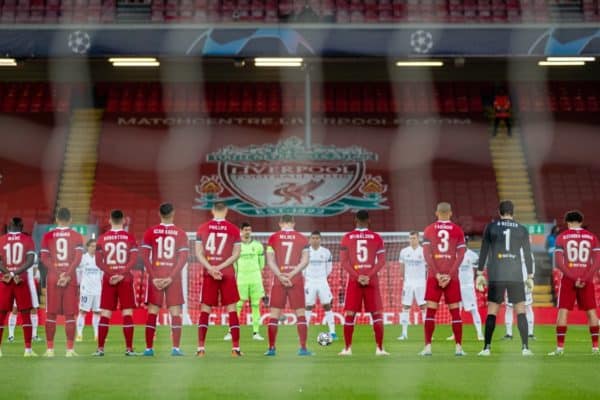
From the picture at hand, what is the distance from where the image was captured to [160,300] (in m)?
11.1

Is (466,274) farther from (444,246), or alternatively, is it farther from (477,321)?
(444,246)

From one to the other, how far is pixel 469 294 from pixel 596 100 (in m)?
11.2

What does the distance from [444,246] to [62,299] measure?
394cm

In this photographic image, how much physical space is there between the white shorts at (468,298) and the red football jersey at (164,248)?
5.75m

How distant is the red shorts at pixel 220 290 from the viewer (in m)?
11.2

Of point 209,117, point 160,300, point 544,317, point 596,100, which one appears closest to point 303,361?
point 160,300

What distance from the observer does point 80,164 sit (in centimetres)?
2428

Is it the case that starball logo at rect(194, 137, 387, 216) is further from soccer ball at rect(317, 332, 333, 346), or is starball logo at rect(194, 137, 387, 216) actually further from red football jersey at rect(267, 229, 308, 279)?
red football jersey at rect(267, 229, 308, 279)

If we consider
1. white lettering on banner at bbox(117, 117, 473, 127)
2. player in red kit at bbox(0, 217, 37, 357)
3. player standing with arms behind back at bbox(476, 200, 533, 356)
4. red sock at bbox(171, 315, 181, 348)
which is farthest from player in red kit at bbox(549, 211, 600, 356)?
white lettering on banner at bbox(117, 117, 473, 127)

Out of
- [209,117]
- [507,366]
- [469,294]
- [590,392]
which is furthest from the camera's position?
[209,117]

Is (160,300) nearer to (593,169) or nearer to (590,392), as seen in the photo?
(590,392)

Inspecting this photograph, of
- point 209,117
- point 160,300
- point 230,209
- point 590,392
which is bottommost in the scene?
point 590,392

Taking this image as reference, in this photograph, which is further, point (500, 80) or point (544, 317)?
point (500, 80)

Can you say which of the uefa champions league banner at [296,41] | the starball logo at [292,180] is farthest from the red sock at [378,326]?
the starball logo at [292,180]
